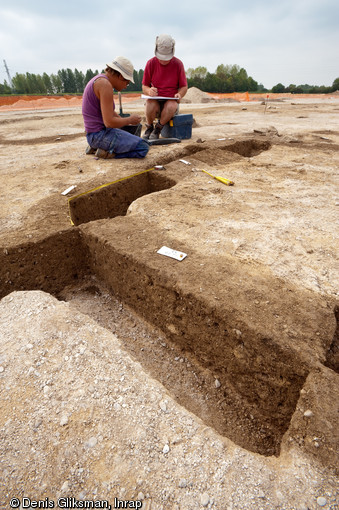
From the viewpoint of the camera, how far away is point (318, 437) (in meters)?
1.18

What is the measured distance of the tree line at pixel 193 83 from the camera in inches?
1633

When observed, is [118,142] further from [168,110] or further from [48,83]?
[48,83]

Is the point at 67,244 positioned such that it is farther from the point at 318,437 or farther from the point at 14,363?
the point at 318,437

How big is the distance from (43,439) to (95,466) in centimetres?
29

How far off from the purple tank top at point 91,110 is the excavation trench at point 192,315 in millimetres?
2094

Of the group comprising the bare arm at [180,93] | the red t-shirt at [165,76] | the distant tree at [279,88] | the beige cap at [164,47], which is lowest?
the distant tree at [279,88]

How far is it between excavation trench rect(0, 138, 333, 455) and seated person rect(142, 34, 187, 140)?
347 cm

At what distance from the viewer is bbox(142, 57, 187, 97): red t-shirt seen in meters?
5.14

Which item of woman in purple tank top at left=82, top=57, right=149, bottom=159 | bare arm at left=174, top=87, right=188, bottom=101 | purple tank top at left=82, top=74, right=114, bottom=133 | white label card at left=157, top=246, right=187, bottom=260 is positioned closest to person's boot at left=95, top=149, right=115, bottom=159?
woman in purple tank top at left=82, top=57, right=149, bottom=159

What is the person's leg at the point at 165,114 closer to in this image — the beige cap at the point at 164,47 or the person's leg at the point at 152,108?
the person's leg at the point at 152,108

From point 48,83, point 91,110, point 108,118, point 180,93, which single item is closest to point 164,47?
point 180,93

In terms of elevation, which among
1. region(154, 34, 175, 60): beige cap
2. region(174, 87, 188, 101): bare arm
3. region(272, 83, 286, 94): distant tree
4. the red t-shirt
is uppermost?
region(154, 34, 175, 60): beige cap

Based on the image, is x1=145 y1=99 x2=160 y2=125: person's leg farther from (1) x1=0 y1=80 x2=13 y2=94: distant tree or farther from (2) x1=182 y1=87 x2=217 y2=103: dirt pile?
(1) x1=0 y1=80 x2=13 y2=94: distant tree

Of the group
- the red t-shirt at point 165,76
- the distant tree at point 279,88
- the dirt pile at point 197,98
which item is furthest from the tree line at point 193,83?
the red t-shirt at point 165,76
